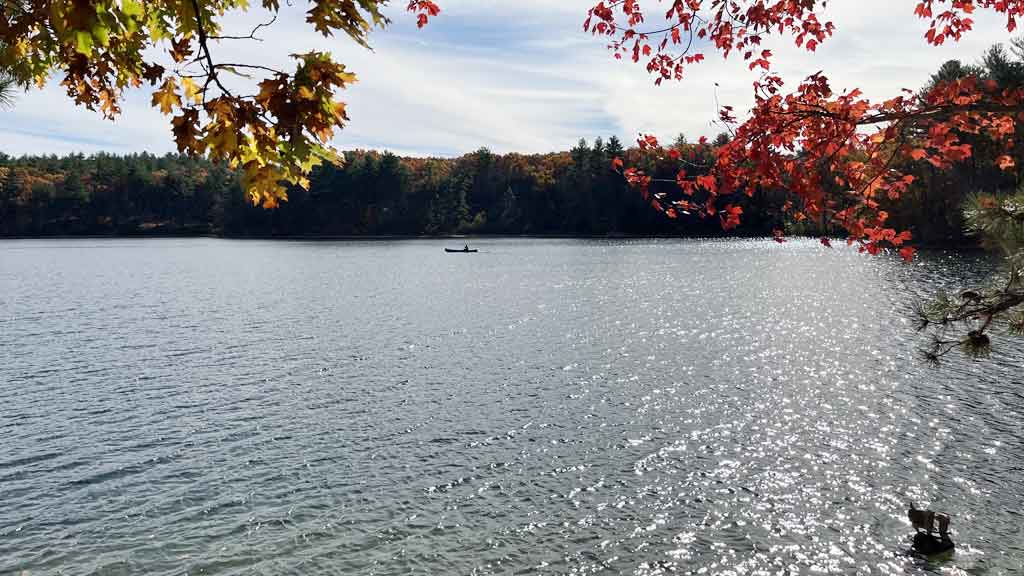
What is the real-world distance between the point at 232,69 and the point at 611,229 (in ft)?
548

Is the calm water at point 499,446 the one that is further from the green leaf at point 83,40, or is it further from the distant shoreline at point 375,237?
the distant shoreline at point 375,237

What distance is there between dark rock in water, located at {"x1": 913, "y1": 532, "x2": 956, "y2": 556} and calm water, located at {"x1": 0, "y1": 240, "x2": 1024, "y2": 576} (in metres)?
0.28

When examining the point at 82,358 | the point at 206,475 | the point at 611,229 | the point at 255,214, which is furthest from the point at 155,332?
the point at 255,214

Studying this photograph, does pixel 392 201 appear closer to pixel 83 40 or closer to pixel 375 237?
pixel 375 237

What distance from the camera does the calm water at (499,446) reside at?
1313cm

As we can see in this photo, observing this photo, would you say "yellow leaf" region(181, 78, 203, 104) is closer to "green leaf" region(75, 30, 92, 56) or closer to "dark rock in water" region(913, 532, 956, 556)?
"green leaf" region(75, 30, 92, 56)

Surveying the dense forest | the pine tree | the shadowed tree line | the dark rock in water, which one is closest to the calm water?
the dark rock in water

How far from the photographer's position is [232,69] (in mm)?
5066

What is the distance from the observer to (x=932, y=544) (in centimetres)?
1252

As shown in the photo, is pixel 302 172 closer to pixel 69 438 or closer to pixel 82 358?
pixel 69 438

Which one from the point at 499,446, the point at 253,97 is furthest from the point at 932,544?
the point at 253,97

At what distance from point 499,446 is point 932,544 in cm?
1016

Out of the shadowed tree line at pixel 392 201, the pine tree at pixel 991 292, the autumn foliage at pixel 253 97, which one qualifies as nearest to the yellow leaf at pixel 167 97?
the autumn foliage at pixel 253 97

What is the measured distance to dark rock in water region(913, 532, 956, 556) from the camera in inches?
493
